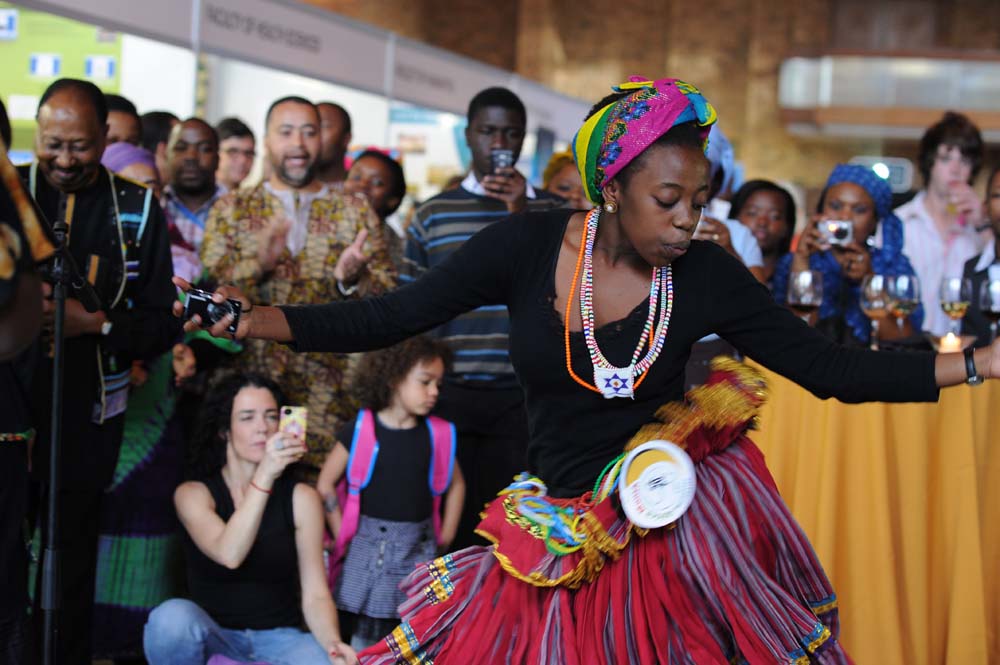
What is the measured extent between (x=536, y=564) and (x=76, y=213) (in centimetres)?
204

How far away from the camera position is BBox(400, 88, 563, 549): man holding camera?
4.60m

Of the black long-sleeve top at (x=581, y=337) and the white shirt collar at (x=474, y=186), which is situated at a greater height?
the white shirt collar at (x=474, y=186)

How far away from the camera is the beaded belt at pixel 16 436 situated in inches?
134

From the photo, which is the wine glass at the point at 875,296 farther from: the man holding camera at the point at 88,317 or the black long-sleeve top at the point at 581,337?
the man holding camera at the point at 88,317

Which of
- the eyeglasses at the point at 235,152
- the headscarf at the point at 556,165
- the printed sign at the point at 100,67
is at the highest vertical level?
the printed sign at the point at 100,67

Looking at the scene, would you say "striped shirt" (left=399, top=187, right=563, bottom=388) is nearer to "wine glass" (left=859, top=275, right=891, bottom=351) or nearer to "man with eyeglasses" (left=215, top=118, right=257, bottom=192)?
"wine glass" (left=859, top=275, right=891, bottom=351)

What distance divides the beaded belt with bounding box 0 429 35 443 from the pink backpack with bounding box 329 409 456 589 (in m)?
1.37

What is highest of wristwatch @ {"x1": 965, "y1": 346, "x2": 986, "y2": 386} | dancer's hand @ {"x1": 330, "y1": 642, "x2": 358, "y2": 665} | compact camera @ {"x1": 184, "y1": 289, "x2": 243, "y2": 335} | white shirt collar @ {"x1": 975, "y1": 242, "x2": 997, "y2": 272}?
white shirt collar @ {"x1": 975, "y1": 242, "x2": 997, "y2": 272}

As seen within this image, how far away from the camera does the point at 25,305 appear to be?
196cm

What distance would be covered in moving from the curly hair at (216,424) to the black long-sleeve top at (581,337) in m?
1.67

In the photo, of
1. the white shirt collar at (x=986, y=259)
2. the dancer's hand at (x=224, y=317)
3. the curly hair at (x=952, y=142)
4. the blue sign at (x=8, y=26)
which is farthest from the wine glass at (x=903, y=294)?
the blue sign at (x=8, y=26)

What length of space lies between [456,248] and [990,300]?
1.98 metres

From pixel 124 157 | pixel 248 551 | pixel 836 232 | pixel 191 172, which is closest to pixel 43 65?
pixel 191 172

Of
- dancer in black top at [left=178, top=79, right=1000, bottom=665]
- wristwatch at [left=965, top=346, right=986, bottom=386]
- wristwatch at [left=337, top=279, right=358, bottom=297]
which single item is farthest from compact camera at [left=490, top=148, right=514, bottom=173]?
wristwatch at [left=965, top=346, right=986, bottom=386]
